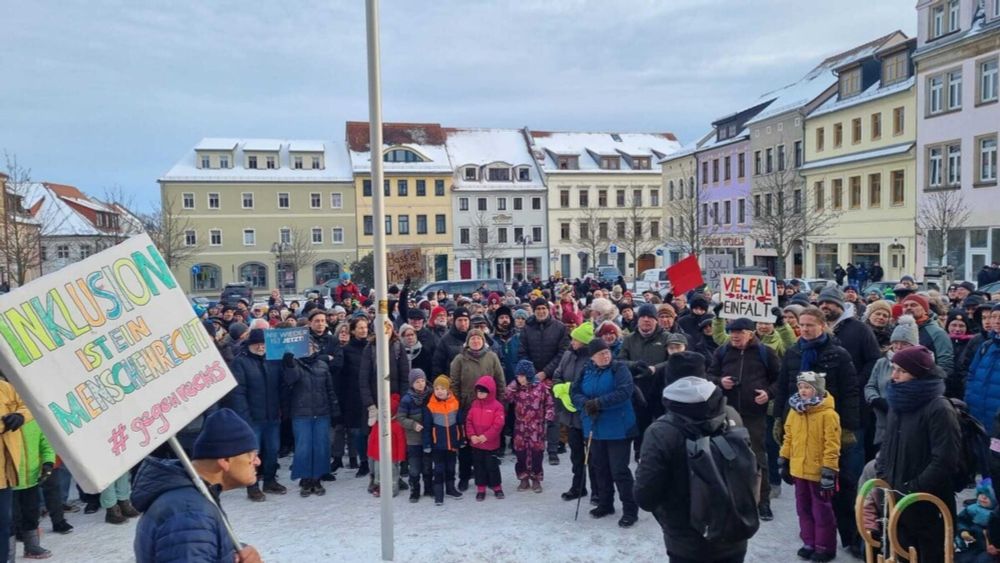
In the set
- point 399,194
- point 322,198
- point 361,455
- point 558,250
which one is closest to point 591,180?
point 558,250

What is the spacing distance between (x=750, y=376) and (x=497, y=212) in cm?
5067

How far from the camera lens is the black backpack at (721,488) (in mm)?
3445

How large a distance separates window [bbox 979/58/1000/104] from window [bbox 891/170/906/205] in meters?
5.18

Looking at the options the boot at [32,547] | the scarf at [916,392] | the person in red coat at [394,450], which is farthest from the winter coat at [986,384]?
the boot at [32,547]

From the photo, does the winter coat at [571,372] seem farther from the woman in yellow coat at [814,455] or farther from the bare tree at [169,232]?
the bare tree at [169,232]

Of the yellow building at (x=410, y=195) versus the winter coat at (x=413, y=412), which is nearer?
the winter coat at (x=413, y=412)

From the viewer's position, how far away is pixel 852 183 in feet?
115

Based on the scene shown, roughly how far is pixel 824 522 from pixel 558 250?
52.5m

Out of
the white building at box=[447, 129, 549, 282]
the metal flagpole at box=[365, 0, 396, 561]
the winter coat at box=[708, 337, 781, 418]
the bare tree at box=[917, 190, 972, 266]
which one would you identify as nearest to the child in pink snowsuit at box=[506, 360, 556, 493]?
the winter coat at box=[708, 337, 781, 418]

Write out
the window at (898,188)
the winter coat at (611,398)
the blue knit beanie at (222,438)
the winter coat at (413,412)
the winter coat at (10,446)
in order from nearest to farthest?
the blue knit beanie at (222,438), the winter coat at (10,446), the winter coat at (611,398), the winter coat at (413,412), the window at (898,188)

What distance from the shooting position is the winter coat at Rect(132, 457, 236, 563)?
2613 millimetres

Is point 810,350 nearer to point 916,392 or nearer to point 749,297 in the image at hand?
point 916,392

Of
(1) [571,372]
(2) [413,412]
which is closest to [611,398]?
(1) [571,372]

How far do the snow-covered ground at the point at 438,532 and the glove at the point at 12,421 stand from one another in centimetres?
143
